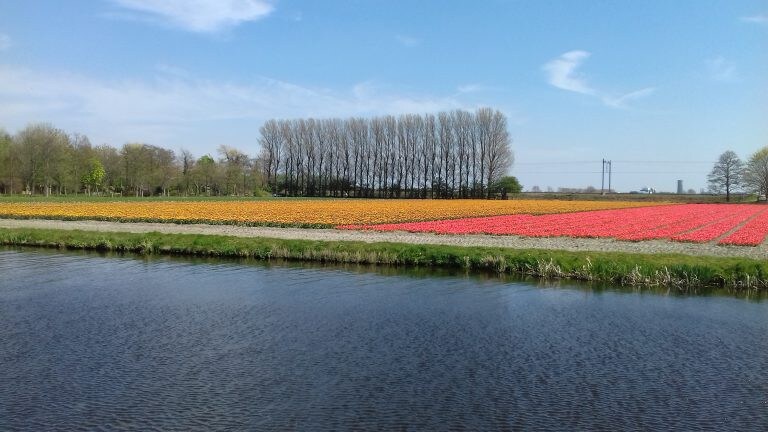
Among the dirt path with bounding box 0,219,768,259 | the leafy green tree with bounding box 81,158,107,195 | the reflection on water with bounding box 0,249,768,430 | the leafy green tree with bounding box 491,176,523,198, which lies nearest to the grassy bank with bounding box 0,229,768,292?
the reflection on water with bounding box 0,249,768,430

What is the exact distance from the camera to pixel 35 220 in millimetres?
44875

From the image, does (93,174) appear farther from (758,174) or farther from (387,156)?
(758,174)

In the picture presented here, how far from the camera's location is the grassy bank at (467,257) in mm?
20281

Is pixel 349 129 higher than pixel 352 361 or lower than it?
higher

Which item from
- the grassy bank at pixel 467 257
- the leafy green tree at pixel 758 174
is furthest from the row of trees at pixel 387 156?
the grassy bank at pixel 467 257

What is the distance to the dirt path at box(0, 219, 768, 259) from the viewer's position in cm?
2755

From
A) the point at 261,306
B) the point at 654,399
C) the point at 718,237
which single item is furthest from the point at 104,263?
the point at 718,237

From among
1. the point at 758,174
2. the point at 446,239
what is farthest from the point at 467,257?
the point at 758,174

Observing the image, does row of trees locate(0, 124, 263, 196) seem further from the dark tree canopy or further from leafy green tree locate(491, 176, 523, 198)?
the dark tree canopy

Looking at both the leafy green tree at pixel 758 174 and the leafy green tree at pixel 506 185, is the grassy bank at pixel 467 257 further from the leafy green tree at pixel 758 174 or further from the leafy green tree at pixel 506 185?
the leafy green tree at pixel 758 174

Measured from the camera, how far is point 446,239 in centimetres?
3256

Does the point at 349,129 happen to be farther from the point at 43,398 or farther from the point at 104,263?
the point at 43,398

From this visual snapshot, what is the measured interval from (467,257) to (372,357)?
13.0 meters

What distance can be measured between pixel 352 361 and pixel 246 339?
8.93 ft
